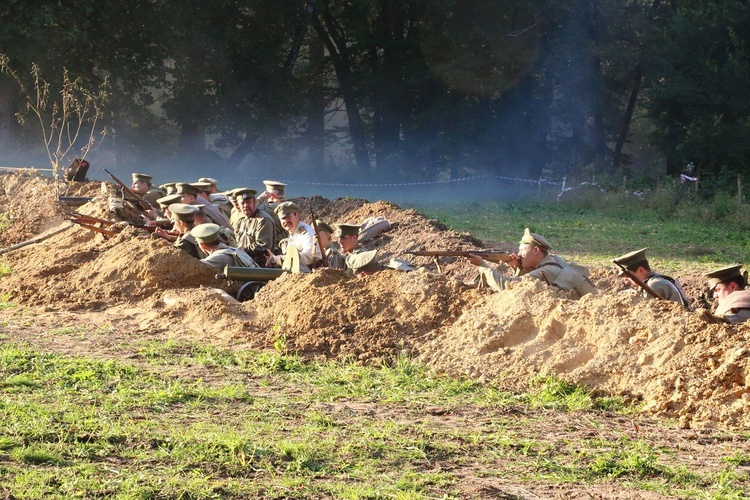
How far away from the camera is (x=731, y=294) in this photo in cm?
913

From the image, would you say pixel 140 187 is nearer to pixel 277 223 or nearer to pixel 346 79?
pixel 277 223

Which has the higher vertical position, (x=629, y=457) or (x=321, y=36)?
(x=321, y=36)

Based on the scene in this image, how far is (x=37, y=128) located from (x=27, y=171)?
8.85 meters

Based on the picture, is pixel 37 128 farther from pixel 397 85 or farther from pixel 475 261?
pixel 475 261

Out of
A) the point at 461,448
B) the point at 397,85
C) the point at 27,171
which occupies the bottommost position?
the point at 461,448

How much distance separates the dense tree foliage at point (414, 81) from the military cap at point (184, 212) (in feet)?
54.8

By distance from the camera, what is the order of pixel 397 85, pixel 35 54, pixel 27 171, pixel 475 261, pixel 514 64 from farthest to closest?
pixel 397 85 < pixel 514 64 < pixel 35 54 < pixel 27 171 < pixel 475 261

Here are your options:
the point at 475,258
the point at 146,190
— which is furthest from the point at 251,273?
the point at 146,190

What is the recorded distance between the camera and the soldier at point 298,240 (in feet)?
39.3

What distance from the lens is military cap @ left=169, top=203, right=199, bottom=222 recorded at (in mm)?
13406

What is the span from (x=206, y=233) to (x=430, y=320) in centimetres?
403

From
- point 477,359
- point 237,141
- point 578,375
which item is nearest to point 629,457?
point 578,375

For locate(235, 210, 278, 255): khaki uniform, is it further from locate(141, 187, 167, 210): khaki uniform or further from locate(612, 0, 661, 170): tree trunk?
locate(612, 0, 661, 170): tree trunk

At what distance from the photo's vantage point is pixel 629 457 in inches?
236
